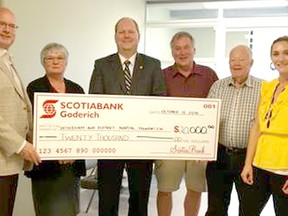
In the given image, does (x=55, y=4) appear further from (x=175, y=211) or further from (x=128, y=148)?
(x=175, y=211)

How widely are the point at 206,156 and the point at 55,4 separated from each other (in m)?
2.30

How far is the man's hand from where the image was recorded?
2.04 metres

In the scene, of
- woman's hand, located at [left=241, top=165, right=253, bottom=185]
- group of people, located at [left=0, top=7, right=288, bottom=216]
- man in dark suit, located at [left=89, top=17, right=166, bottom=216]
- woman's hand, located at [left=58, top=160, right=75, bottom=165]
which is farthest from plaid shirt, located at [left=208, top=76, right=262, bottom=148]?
woman's hand, located at [left=58, top=160, right=75, bottom=165]

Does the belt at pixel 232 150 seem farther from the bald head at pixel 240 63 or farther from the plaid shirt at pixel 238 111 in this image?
the bald head at pixel 240 63

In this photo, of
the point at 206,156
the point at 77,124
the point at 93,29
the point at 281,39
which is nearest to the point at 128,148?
the point at 77,124

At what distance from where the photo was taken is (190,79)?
9.06 feet

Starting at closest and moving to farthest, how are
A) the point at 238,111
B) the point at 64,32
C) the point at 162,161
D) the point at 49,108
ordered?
A: the point at 49,108 < the point at 238,111 < the point at 162,161 < the point at 64,32

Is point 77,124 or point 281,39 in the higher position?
point 281,39

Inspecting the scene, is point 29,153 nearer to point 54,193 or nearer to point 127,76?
point 54,193

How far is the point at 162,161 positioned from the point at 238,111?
720 mm

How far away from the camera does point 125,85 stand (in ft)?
Result: 7.98

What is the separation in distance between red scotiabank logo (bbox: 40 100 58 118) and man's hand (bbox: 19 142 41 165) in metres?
0.22

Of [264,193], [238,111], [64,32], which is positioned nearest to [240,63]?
[238,111]

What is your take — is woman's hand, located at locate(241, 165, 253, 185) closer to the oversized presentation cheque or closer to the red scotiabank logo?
the oversized presentation cheque
